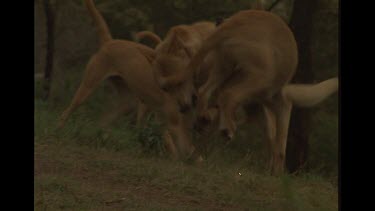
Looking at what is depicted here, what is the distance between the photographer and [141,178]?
304 inches

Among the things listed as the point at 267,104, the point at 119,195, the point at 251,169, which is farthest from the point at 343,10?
the point at 267,104

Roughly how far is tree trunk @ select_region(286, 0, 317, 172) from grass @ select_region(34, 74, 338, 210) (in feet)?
6.37

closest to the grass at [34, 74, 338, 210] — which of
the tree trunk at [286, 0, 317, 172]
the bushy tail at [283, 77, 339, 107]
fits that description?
the bushy tail at [283, 77, 339, 107]

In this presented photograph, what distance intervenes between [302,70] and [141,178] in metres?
5.72

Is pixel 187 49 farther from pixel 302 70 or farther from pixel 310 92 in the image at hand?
pixel 302 70

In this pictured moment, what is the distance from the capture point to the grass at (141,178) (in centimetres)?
673

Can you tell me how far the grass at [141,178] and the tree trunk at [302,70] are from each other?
1.94m

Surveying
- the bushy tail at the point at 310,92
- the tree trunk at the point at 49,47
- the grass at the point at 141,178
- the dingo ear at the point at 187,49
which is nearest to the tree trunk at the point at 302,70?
the grass at the point at 141,178

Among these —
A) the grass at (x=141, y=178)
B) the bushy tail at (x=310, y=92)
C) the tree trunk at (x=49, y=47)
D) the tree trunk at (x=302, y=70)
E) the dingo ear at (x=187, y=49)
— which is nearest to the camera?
the grass at (x=141, y=178)

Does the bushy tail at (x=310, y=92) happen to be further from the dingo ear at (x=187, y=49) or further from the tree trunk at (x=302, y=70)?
the tree trunk at (x=302, y=70)

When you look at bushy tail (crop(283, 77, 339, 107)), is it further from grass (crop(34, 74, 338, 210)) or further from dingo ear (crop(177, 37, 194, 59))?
dingo ear (crop(177, 37, 194, 59))

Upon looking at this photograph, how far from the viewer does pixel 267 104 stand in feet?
33.0

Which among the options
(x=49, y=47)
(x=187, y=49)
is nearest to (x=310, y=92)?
(x=187, y=49)
